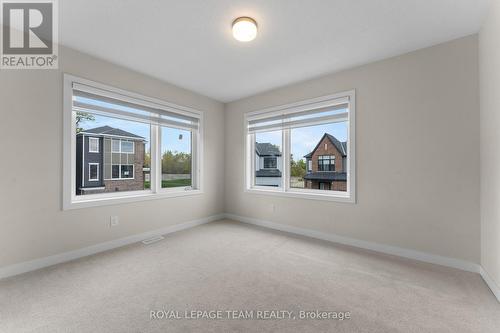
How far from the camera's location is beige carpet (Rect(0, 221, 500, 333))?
154 cm

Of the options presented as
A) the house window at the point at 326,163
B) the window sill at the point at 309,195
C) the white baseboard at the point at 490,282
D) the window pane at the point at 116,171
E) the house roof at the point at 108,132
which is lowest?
the white baseboard at the point at 490,282

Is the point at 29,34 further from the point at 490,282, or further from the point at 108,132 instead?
the point at 490,282

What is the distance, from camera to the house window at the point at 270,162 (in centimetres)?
415

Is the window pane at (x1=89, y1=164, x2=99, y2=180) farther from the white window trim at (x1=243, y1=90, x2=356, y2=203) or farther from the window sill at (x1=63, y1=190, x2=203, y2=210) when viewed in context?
the white window trim at (x1=243, y1=90, x2=356, y2=203)

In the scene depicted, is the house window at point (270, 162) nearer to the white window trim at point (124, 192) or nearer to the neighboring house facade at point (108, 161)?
the white window trim at point (124, 192)

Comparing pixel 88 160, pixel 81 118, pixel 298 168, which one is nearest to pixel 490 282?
pixel 298 168

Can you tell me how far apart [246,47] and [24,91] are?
2.45m

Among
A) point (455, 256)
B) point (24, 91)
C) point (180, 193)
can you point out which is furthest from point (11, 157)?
point (455, 256)

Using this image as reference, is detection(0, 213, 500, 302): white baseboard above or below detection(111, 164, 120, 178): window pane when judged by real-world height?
below

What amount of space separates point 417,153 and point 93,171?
4137 mm

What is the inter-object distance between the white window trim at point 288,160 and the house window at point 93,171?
242 cm

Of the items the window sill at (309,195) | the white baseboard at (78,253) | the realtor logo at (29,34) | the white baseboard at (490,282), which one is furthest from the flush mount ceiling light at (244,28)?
the white baseboard at (490,282)

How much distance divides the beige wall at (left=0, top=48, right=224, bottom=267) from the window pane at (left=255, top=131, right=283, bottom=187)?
2.33m

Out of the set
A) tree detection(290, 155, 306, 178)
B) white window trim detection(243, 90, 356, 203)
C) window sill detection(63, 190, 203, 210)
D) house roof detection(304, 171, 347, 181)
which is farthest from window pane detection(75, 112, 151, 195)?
house roof detection(304, 171, 347, 181)
